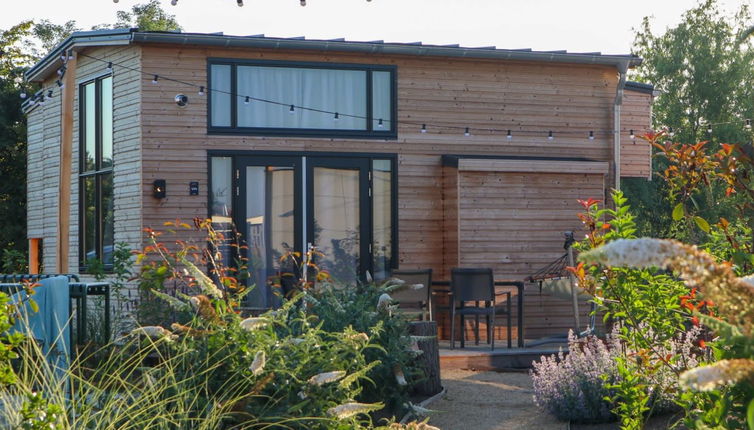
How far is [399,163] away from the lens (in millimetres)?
13383

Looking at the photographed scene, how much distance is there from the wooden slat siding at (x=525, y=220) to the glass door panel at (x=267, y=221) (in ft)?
6.93

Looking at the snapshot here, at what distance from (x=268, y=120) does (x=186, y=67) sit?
116 cm

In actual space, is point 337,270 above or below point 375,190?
below

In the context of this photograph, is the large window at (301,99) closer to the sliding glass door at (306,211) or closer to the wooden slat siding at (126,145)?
the sliding glass door at (306,211)

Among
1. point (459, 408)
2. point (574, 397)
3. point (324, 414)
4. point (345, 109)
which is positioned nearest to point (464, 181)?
point (345, 109)

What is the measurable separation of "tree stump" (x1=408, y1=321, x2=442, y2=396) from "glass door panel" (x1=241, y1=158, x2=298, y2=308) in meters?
4.50

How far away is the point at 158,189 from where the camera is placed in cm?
1240

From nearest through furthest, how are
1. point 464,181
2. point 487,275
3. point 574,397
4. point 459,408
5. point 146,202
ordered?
point 574,397 → point 459,408 → point 487,275 → point 146,202 → point 464,181

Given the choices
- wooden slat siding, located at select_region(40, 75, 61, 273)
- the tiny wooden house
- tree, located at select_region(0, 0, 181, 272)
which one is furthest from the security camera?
tree, located at select_region(0, 0, 181, 272)

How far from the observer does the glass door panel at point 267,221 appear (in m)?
12.8

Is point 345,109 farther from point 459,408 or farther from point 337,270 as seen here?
point 459,408

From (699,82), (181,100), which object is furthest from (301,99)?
(699,82)

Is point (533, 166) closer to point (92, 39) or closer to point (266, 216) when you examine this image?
point (266, 216)

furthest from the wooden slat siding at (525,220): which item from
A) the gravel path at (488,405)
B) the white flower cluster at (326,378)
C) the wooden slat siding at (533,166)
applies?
the white flower cluster at (326,378)
